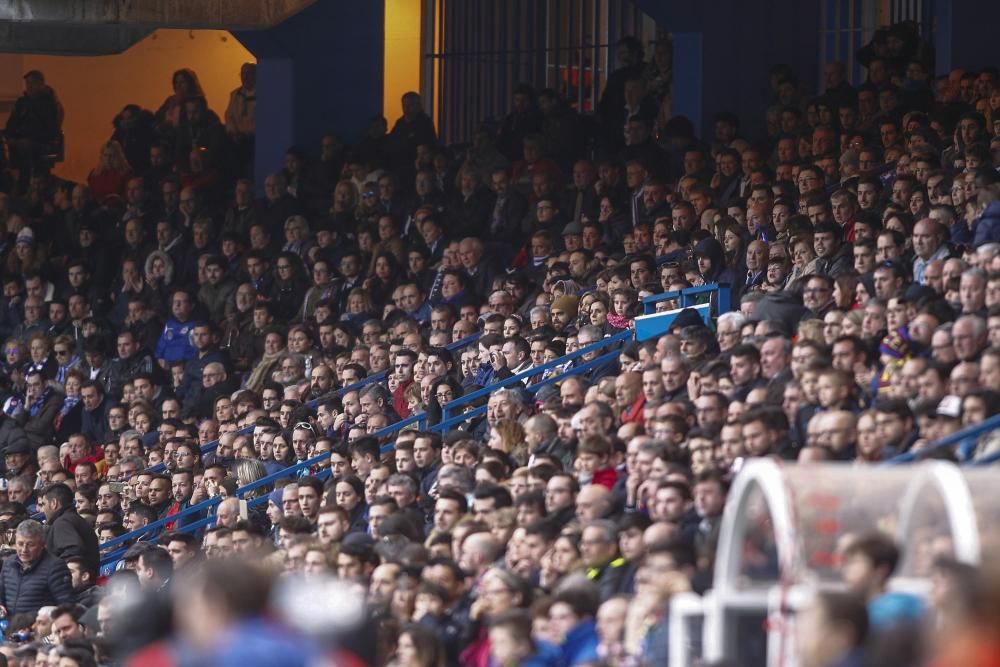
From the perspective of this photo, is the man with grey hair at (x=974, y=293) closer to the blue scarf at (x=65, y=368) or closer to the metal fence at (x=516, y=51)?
the blue scarf at (x=65, y=368)

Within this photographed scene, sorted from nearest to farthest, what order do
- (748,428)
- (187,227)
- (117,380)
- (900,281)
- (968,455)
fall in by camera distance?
(968,455), (748,428), (900,281), (117,380), (187,227)

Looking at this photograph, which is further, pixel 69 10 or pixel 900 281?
pixel 69 10

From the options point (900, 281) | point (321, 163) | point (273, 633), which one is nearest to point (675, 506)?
point (900, 281)

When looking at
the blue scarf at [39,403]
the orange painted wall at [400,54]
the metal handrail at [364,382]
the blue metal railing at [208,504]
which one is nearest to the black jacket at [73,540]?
the blue metal railing at [208,504]

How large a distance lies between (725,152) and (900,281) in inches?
159

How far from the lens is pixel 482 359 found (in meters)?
14.1

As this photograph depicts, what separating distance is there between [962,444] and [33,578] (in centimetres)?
613

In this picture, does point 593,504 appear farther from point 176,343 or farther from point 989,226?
point 176,343

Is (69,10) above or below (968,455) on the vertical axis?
above

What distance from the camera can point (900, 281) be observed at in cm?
1139

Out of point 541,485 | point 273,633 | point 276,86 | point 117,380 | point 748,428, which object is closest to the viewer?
point 273,633

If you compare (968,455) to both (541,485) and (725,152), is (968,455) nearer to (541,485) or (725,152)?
(541,485)

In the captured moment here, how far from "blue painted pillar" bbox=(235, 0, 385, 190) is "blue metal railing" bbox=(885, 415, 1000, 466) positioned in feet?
36.6

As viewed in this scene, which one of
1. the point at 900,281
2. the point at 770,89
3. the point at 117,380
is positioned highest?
the point at 770,89
